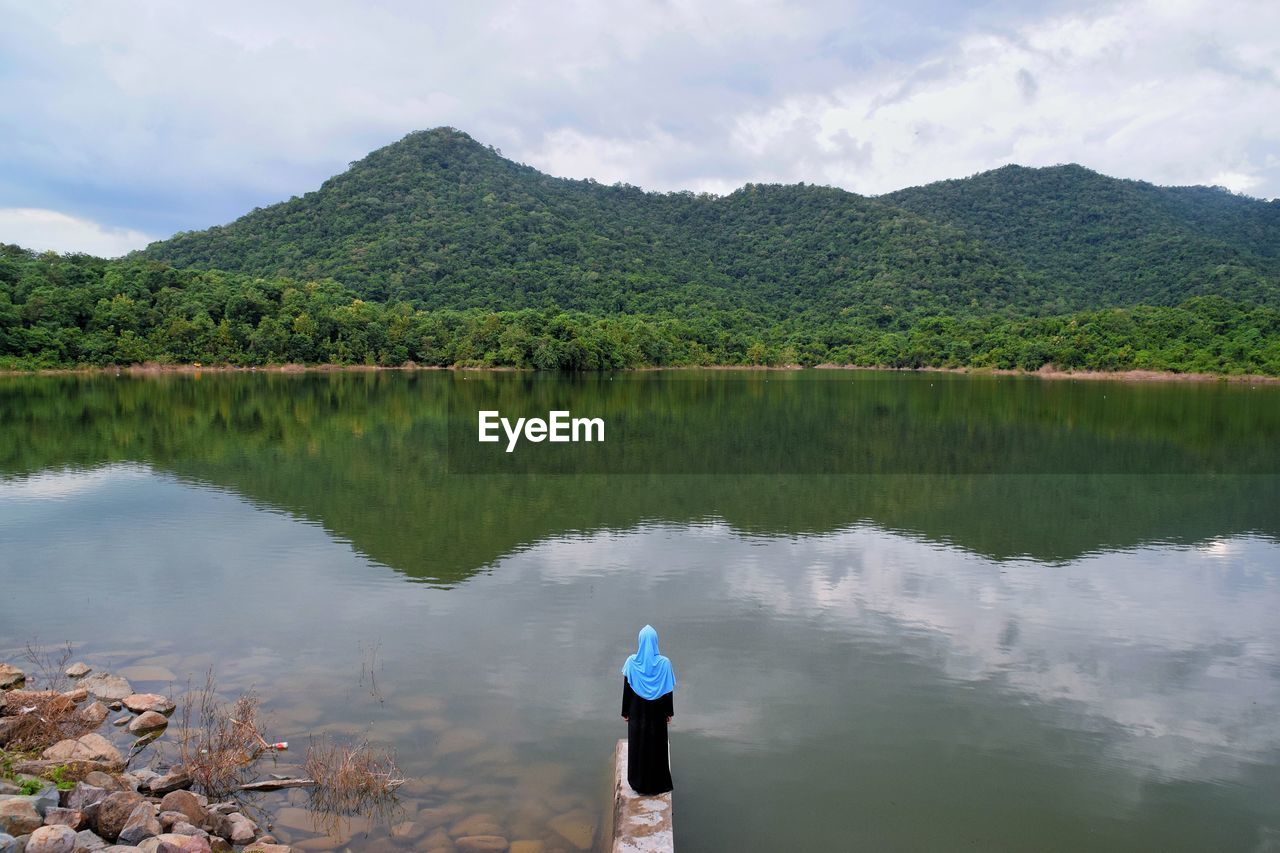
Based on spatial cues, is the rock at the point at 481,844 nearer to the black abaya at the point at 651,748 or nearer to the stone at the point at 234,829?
the black abaya at the point at 651,748

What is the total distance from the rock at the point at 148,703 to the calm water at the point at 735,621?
24.0 inches

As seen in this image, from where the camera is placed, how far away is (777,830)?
600 centimetres

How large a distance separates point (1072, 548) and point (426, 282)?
342 feet

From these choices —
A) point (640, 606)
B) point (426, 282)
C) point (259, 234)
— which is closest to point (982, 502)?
point (640, 606)

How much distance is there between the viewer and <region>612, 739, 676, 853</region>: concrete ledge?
17.1 feet

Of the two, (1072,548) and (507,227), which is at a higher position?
(507,227)

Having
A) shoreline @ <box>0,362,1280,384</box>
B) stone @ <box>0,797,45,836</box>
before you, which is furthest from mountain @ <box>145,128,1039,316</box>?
stone @ <box>0,797,45,836</box>

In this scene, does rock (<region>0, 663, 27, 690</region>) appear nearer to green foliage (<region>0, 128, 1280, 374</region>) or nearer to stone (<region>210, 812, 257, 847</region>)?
stone (<region>210, 812, 257, 847</region>)

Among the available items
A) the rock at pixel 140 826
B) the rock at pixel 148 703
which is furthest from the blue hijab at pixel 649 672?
the rock at pixel 148 703

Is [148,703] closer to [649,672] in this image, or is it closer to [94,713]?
[94,713]

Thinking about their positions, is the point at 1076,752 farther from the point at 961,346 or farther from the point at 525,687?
the point at 961,346

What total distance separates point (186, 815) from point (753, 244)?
14340cm

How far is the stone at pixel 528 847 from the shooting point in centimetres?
562

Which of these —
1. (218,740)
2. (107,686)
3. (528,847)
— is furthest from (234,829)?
(107,686)
